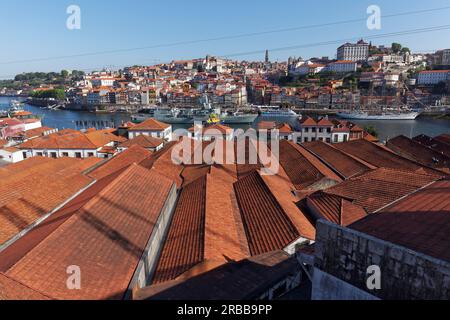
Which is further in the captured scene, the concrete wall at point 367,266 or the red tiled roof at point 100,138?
the red tiled roof at point 100,138

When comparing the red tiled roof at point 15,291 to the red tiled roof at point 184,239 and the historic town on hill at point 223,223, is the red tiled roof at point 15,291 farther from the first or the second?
the red tiled roof at point 184,239

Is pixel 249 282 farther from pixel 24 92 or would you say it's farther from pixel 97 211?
pixel 24 92

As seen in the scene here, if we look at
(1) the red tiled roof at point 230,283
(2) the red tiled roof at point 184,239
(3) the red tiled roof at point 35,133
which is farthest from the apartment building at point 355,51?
(1) the red tiled roof at point 230,283

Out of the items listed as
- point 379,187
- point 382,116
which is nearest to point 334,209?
point 379,187

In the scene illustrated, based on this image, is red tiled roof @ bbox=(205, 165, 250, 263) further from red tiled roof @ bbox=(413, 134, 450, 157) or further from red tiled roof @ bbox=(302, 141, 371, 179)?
red tiled roof @ bbox=(413, 134, 450, 157)

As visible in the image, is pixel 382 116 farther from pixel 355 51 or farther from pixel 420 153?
pixel 355 51

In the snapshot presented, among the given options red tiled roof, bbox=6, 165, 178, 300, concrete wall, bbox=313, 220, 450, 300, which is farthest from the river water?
concrete wall, bbox=313, 220, 450, 300
